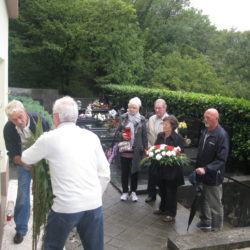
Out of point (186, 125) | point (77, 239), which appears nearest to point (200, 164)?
point (77, 239)

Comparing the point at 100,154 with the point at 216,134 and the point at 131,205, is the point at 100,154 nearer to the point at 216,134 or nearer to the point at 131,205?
the point at 216,134

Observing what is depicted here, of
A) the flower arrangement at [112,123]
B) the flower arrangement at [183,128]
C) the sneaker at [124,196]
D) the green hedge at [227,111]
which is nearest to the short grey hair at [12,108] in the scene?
the sneaker at [124,196]

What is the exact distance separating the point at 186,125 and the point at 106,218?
13.9ft

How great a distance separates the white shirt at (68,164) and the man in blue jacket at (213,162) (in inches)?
85.0

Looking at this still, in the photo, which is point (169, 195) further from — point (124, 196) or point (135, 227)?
point (124, 196)

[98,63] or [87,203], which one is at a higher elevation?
[98,63]

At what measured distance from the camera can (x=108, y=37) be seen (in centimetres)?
1784

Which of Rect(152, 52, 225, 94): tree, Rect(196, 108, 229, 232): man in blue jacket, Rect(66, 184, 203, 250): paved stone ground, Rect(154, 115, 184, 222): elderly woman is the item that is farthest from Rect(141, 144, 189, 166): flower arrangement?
Rect(152, 52, 225, 94): tree

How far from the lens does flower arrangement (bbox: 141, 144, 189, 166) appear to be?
4625 mm

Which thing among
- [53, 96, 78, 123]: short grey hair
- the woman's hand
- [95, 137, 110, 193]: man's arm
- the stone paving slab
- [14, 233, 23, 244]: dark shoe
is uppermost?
[53, 96, 78, 123]: short grey hair

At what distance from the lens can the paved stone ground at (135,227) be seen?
Result: 4.20 metres

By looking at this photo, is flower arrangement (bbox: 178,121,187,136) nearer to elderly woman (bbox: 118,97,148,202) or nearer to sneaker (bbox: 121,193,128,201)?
elderly woman (bbox: 118,97,148,202)

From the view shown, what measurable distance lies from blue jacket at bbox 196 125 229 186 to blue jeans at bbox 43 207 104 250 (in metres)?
2.07

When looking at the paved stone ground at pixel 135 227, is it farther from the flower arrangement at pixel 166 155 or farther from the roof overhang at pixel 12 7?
the roof overhang at pixel 12 7
